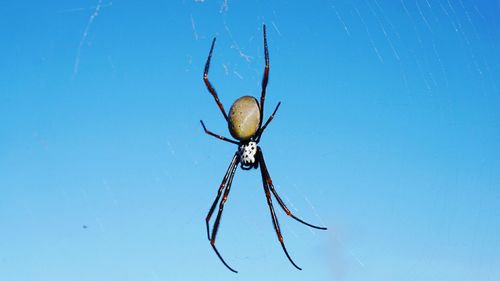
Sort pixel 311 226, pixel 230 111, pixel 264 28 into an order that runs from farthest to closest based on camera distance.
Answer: pixel 311 226, pixel 230 111, pixel 264 28

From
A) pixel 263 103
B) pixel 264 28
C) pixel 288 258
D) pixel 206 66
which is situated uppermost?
pixel 206 66

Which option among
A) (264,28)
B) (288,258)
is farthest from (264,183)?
(264,28)

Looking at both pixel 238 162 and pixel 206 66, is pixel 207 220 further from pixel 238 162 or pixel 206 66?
pixel 206 66

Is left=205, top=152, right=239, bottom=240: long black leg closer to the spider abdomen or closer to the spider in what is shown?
the spider

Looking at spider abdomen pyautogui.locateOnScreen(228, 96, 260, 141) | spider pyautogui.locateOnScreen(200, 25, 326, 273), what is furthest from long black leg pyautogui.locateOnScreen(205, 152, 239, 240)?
spider abdomen pyautogui.locateOnScreen(228, 96, 260, 141)

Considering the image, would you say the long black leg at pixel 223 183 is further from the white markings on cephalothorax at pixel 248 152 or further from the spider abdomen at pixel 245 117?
the spider abdomen at pixel 245 117

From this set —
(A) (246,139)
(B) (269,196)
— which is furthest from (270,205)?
(A) (246,139)

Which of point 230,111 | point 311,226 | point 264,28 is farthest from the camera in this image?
point 311,226

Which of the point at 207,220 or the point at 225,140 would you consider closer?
the point at 225,140
